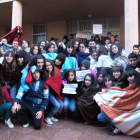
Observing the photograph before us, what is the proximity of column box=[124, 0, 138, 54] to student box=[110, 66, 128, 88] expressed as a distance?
2075 millimetres

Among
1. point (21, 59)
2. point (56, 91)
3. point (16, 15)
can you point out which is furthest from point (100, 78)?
point (16, 15)

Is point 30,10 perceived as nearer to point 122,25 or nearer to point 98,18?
point 98,18

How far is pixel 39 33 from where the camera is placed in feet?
36.3

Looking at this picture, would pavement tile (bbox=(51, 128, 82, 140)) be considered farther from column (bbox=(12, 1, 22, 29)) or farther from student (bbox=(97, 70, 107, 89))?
column (bbox=(12, 1, 22, 29))

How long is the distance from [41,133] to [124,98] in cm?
163

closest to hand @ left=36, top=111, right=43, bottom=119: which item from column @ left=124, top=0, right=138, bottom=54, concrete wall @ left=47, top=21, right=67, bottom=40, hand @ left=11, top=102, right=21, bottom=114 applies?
hand @ left=11, top=102, right=21, bottom=114

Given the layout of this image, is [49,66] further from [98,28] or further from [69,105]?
[98,28]

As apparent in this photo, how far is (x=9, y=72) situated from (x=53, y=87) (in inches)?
39.2

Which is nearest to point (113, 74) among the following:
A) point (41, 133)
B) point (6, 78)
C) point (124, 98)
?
point (124, 98)

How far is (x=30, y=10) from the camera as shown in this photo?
27.7 ft

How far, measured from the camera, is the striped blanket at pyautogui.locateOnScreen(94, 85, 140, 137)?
2.54 meters

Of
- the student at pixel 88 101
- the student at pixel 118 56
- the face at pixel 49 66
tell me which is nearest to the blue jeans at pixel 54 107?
the student at pixel 88 101

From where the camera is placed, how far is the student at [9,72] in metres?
3.12

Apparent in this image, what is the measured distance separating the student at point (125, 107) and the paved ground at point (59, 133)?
155 mm
